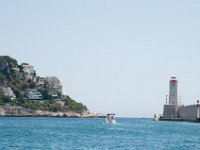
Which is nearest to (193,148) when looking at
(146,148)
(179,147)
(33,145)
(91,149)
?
(179,147)

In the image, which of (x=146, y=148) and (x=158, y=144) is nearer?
(x=146, y=148)

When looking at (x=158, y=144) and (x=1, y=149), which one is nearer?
(x=1, y=149)

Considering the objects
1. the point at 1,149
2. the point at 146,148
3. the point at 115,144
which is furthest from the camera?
the point at 115,144

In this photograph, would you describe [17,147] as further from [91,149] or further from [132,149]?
[132,149]

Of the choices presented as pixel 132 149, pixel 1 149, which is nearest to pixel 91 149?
pixel 132 149

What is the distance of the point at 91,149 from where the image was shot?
269ft

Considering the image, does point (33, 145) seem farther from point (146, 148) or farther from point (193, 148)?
point (193, 148)

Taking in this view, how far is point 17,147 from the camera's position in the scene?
272 feet

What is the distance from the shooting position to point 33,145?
87.2 meters

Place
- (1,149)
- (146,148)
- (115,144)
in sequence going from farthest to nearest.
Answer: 1. (115,144)
2. (146,148)
3. (1,149)

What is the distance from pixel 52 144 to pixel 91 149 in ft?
29.7

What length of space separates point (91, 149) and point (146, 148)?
334 inches

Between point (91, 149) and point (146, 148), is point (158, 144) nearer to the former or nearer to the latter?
point (146, 148)

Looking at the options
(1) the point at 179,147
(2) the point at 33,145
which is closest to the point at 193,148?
(1) the point at 179,147
